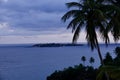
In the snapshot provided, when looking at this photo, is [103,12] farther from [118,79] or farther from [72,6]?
[118,79]

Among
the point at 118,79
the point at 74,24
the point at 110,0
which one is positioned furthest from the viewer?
the point at 110,0

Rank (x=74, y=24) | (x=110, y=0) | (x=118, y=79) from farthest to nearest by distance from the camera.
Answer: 1. (x=110, y=0)
2. (x=74, y=24)
3. (x=118, y=79)

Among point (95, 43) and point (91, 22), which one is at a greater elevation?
point (91, 22)

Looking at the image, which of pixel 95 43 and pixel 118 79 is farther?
pixel 95 43

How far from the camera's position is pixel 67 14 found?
99.0 feet

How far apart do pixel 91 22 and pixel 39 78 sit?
73557mm

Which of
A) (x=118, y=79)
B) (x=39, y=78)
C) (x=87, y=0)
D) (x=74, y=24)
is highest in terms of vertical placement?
(x=87, y=0)

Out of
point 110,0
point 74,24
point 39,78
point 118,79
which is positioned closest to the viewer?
point 118,79

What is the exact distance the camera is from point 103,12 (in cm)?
3006

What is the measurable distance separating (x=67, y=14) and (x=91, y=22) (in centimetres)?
244

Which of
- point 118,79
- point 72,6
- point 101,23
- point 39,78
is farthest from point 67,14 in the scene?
point 39,78

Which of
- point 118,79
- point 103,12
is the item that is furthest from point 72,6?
point 118,79

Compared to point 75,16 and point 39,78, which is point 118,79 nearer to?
point 75,16

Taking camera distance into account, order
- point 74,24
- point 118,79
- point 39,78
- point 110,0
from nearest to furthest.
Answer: point 118,79, point 74,24, point 110,0, point 39,78
